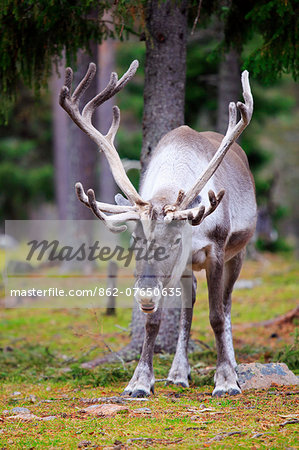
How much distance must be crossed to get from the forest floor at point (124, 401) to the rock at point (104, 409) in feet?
0.05

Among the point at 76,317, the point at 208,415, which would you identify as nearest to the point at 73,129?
the point at 76,317

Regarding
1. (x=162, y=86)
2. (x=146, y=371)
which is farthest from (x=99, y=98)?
(x=146, y=371)

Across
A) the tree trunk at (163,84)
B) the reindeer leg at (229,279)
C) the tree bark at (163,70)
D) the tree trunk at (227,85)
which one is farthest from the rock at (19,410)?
the tree trunk at (227,85)

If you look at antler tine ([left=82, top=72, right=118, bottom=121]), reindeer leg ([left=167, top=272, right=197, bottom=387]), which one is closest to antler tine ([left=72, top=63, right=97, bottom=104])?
antler tine ([left=82, top=72, right=118, bottom=121])

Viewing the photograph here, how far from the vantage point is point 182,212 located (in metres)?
5.59

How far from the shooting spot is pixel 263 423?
456 centimetres

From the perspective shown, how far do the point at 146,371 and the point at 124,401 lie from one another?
508mm

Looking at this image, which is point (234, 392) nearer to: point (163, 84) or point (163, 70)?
point (163, 84)

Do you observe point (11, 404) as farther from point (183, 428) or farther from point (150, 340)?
point (183, 428)

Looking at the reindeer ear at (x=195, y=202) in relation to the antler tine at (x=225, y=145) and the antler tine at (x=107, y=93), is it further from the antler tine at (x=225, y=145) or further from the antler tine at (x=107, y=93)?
the antler tine at (x=107, y=93)

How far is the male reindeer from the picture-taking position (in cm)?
559

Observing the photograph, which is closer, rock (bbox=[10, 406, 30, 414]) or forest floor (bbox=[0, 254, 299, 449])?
forest floor (bbox=[0, 254, 299, 449])

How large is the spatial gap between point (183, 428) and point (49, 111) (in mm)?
23181

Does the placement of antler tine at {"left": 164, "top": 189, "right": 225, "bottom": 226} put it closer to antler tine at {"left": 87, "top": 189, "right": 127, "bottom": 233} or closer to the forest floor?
antler tine at {"left": 87, "top": 189, "right": 127, "bottom": 233}
